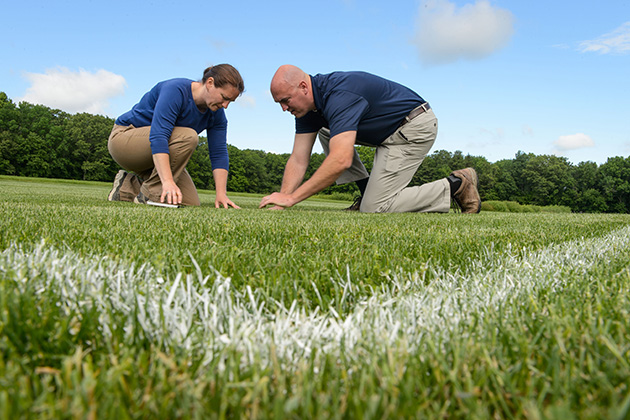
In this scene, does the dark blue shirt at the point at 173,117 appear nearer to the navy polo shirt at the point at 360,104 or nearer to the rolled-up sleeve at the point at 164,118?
the rolled-up sleeve at the point at 164,118

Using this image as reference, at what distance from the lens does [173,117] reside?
466 centimetres

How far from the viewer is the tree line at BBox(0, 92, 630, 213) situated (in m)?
50.4

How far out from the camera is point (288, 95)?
190 inches

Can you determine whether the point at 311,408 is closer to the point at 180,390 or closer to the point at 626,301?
the point at 180,390

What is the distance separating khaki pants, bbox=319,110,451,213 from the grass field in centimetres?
386

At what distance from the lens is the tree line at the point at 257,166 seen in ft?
165

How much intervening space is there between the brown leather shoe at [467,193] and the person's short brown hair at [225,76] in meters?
3.18

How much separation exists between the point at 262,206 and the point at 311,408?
14.2 ft

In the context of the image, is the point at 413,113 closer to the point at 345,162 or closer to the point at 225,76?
the point at 345,162

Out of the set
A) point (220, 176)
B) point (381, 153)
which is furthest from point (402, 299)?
point (220, 176)

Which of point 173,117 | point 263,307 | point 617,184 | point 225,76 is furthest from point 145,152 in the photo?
point 617,184

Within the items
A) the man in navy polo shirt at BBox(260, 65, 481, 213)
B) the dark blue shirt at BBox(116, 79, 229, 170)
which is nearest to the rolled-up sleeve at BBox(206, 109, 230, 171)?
the dark blue shirt at BBox(116, 79, 229, 170)

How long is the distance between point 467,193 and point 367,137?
1684mm

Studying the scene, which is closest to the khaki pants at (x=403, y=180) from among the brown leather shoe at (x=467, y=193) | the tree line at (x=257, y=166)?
the brown leather shoe at (x=467, y=193)
